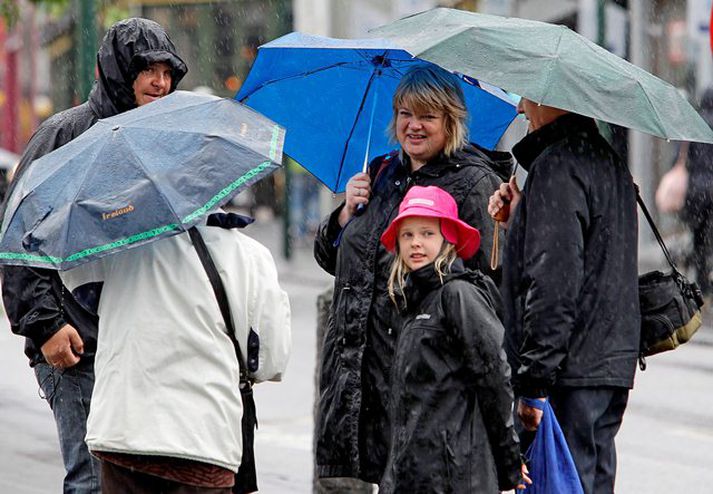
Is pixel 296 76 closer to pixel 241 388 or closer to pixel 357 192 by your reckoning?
pixel 357 192

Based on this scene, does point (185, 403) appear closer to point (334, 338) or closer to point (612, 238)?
point (334, 338)

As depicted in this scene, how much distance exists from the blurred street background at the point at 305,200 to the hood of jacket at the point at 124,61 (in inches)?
83.9

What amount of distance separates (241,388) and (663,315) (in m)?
1.51

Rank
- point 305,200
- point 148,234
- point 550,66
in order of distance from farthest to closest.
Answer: point 305,200 < point 550,66 < point 148,234

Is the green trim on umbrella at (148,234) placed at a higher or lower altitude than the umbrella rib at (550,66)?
lower

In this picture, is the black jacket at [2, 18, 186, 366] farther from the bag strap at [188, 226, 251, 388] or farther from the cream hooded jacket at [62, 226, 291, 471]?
the bag strap at [188, 226, 251, 388]

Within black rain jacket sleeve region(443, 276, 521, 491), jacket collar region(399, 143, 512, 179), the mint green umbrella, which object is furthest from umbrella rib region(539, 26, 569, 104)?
black rain jacket sleeve region(443, 276, 521, 491)

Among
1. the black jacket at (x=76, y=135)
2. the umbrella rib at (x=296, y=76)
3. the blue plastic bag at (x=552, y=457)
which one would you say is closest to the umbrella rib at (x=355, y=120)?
the umbrella rib at (x=296, y=76)

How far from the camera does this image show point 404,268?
511 centimetres

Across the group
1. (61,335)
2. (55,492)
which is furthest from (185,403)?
(55,492)

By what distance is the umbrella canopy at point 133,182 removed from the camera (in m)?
4.39

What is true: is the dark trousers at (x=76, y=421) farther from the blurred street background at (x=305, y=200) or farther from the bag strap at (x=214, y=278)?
the blurred street background at (x=305, y=200)

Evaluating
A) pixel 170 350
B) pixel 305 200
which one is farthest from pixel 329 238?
pixel 305 200

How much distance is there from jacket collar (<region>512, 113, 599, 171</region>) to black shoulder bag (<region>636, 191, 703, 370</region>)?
32cm
